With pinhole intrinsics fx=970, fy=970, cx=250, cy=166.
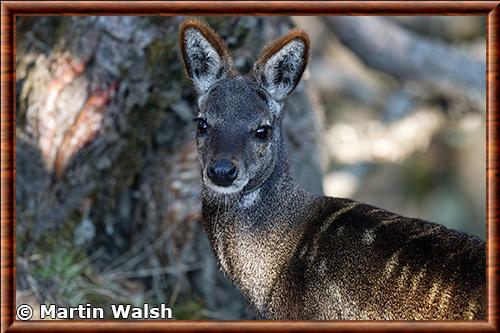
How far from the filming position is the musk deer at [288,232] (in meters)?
5.45

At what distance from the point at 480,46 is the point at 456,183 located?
539 centimetres

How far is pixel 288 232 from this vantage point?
20.5 ft

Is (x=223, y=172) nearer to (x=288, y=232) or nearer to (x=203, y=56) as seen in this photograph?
(x=288, y=232)

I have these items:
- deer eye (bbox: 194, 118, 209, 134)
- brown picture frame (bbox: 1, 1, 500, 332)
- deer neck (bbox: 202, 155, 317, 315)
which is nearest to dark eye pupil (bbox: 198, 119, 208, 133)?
deer eye (bbox: 194, 118, 209, 134)

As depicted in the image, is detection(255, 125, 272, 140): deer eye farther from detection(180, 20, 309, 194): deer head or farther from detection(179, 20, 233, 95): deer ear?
detection(179, 20, 233, 95): deer ear

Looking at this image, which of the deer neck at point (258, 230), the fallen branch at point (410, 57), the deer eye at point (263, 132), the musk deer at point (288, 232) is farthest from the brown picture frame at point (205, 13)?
the fallen branch at point (410, 57)

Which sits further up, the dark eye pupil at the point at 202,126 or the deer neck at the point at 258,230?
the dark eye pupil at the point at 202,126

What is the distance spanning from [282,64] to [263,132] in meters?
0.49

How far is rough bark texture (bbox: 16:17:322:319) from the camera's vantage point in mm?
8352

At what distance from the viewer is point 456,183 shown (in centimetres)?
1733

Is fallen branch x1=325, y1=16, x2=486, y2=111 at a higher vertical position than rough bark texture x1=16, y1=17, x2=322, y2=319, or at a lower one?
higher

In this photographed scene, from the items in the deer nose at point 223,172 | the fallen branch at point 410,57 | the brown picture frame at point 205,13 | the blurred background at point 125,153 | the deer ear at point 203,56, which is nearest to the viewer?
the brown picture frame at point 205,13

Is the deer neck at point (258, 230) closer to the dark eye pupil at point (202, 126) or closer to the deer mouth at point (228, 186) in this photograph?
the deer mouth at point (228, 186)

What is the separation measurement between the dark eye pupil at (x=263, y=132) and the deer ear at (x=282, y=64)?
11.6 inches
